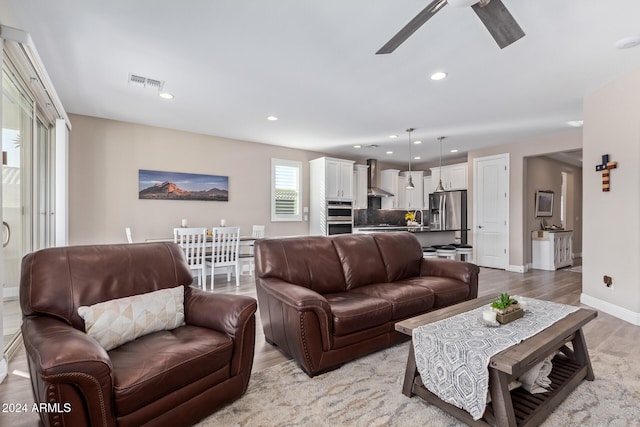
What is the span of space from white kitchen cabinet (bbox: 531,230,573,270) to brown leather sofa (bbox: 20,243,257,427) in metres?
6.63

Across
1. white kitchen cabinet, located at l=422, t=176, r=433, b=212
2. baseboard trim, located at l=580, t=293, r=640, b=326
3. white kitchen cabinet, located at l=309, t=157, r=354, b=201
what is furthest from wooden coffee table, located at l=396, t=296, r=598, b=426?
white kitchen cabinet, located at l=422, t=176, r=433, b=212

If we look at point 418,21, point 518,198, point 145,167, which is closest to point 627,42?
point 418,21

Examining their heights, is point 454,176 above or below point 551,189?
above

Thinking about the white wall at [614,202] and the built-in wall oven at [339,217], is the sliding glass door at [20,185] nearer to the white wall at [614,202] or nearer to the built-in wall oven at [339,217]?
the built-in wall oven at [339,217]

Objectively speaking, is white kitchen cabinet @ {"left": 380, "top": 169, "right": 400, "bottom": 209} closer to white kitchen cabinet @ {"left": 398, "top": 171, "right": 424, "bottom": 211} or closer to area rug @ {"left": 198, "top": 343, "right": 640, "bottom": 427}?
white kitchen cabinet @ {"left": 398, "top": 171, "right": 424, "bottom": 211}

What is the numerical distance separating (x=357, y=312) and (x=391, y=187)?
6163 mm

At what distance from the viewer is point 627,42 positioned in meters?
2.61

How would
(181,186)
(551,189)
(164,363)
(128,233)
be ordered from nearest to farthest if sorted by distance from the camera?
(164,363), (128,233), (181,186), (551,189)

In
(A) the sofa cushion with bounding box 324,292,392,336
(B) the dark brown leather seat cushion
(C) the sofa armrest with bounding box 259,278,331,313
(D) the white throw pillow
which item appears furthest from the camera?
(A) the sofa cushion with bounding box 324,292,392,336

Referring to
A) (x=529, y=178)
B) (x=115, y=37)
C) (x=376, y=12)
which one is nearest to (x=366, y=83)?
(x=376, y=12)

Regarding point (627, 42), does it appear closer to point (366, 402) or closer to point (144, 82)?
point (366, 402)

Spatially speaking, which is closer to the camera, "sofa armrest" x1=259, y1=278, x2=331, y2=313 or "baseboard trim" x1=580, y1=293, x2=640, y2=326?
"sofa armrest" x1=259, y1=278, x2=331, y2=313

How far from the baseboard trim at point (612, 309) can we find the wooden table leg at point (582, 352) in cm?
175

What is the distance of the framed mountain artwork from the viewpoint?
507 centimetres
